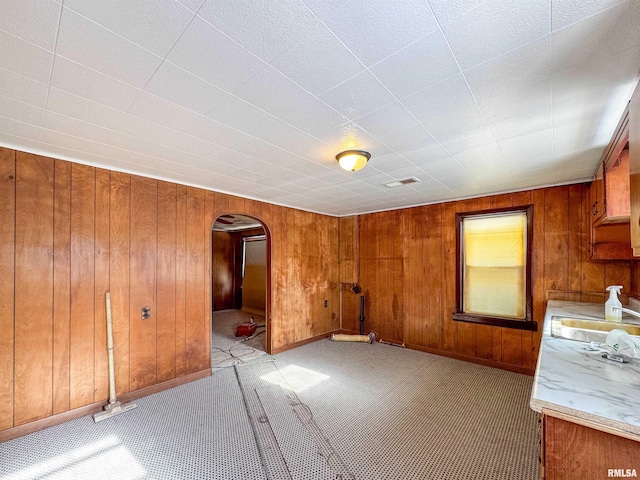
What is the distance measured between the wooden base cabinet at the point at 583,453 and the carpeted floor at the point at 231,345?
12.5ft

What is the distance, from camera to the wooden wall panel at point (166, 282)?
3320mm

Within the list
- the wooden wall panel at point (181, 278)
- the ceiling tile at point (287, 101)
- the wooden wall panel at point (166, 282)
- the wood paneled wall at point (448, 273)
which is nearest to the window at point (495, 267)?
the wood paneled wall at point (448, 273)

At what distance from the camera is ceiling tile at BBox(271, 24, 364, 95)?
125 centimetres

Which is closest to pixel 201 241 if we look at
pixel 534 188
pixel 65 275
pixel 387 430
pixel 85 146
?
pixel 65 275

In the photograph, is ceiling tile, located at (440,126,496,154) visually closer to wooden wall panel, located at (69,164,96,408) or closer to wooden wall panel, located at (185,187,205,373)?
wooden wall panel, located at (185,187,205,373)

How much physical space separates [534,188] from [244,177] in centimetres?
386

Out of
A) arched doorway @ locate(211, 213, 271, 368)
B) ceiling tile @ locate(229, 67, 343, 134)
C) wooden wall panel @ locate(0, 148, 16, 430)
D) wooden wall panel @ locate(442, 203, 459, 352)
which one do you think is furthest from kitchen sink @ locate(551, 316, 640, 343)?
arched doorway @ locate(211, 213, 271, 368)

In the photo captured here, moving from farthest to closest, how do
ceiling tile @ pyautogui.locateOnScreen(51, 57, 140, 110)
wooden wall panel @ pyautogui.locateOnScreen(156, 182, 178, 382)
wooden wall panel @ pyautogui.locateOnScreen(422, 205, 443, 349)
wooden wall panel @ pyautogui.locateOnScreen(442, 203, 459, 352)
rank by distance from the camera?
wooden wall panel @ pyautogui.locateOnScreen(422, 205, 443, 349) < wooden wall panel @ pyautogui.locateOnScreen(442, 203, 459, 352) < wooden wall panel @ pyautogui.locateOnScreen(156, 182, 178, 382) < ceiling tile @ pyautogui.locateOnScreen(51, 57, 140, 110)

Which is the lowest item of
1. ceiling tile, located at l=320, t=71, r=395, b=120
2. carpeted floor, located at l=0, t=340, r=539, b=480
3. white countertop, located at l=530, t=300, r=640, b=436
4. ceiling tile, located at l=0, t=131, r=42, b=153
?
carpeted floor, located at l=0, t=340, r=539, b=480

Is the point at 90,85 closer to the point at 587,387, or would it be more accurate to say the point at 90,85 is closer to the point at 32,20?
the point at 32,20

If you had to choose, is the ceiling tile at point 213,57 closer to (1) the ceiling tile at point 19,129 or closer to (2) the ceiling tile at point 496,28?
(2) the ceiling tile at point 496,28

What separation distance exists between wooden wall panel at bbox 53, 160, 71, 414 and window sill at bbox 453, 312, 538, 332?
4.90 metres

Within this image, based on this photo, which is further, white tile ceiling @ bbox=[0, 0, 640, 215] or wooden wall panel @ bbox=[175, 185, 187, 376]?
wooden wall panel @ bbox=[175, 185, 187, 376]

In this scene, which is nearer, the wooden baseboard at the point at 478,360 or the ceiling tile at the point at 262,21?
the ceiling tile at the point at 262,21
